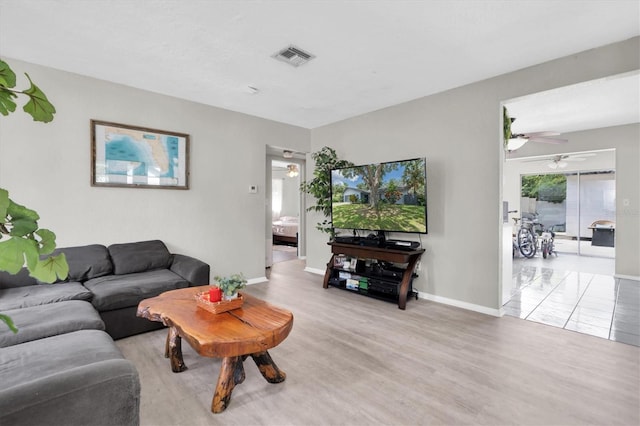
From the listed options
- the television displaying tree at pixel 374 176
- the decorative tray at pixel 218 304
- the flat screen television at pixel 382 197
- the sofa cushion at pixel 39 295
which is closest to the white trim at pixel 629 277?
the flat screen television at pixel 382 197

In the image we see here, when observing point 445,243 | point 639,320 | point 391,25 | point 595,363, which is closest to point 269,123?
point 391,25

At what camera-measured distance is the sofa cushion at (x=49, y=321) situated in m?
1.85

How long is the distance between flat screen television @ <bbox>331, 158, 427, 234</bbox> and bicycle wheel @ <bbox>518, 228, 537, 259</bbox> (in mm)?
4638

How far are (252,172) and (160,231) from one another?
5.11ft

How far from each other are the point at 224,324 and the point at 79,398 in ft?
3.02

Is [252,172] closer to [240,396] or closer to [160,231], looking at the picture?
[160,231]

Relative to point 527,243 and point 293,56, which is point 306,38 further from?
point 527,243

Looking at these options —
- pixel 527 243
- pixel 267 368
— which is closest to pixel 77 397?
pixel 267 368

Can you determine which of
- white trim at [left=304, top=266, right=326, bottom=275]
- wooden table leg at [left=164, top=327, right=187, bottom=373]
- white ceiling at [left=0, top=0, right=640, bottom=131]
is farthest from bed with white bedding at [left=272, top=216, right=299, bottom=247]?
wooden table leg at [left=164, top=327, right=187, bottom=373]

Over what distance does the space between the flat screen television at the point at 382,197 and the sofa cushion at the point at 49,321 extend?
3051 millimetres

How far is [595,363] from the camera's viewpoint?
2361 mm

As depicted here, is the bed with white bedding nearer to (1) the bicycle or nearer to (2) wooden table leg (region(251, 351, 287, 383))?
(1) the bicycle

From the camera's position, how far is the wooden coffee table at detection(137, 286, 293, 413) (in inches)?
67.5

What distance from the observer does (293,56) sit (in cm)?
292
